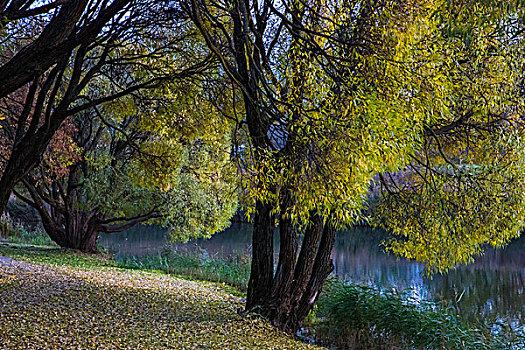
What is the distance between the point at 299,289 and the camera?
19.9 feet

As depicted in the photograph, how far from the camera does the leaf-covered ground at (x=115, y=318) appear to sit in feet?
14.0

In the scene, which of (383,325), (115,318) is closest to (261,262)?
(115,318)

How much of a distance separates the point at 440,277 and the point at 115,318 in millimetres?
9385

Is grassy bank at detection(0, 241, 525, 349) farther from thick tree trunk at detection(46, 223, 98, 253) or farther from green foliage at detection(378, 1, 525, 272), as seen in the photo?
thick tree trunk at detection(46, 223, 98, 253)

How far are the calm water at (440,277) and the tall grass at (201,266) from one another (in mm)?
1394

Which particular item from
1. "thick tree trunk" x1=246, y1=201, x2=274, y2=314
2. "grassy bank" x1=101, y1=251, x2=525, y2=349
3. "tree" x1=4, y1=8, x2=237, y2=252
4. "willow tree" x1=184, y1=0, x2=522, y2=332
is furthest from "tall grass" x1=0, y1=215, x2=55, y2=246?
"willow tree" x1=184, y1=0, x2=522, y2=332

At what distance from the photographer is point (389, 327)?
23.4ft

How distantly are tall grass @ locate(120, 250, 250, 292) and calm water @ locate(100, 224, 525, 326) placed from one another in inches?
54.9

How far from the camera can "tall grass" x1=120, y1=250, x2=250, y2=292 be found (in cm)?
1111

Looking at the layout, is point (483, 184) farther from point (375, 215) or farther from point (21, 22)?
point (21, 22)

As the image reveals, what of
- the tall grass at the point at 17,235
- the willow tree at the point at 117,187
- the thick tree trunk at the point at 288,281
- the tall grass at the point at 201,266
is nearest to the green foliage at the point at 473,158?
the thick tree trunk at the point at 288,281

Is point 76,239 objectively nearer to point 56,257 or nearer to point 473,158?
point 56,257

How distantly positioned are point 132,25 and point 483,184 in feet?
18.9

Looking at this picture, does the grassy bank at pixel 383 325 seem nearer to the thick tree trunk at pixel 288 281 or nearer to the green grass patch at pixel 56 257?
the thick tree trunk at pixel 288 281
